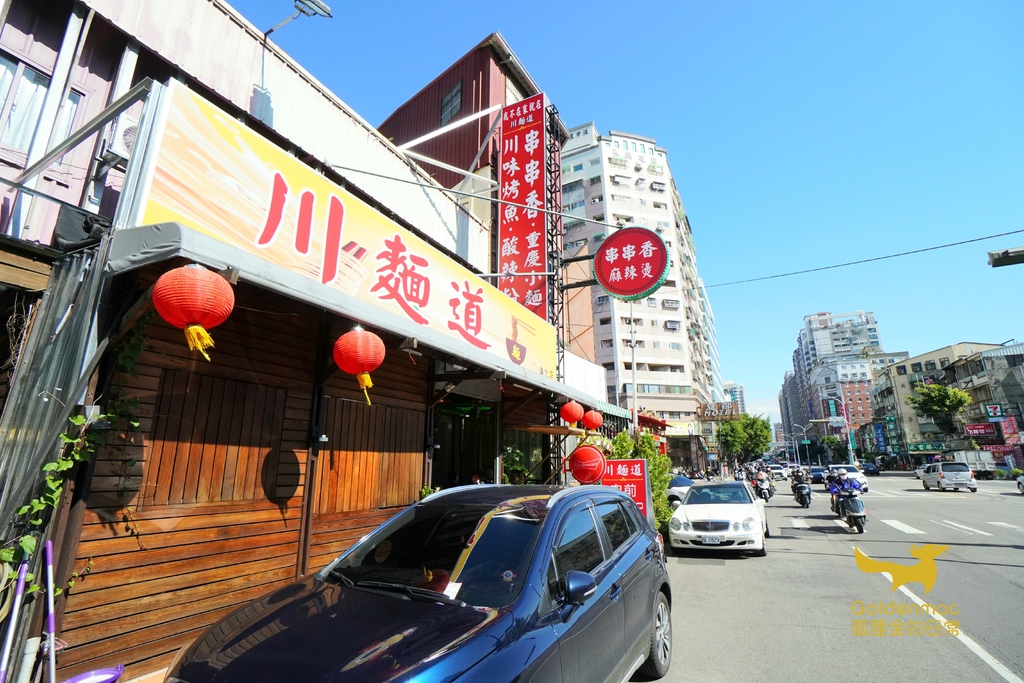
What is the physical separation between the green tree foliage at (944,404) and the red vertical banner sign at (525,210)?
60887 mm

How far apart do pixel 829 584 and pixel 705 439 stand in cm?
5353

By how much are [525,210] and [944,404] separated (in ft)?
203

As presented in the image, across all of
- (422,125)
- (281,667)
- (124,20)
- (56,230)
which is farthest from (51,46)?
(422,125)

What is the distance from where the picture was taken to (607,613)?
10.2 ft

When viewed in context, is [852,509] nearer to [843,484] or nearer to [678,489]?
[843,484]

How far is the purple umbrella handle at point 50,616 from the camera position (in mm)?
3104

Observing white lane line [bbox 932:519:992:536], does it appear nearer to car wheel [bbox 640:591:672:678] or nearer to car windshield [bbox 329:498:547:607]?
car wheel [bbox 640:591:672:678]

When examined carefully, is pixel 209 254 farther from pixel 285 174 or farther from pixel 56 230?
pixel 285 174

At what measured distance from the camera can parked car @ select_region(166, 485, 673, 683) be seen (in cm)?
197

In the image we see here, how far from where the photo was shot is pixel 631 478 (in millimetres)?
9398

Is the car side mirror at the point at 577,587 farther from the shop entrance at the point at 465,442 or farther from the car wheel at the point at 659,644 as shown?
the shop entrance at the point at 465,442

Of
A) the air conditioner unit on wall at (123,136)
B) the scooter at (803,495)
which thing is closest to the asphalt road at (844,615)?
the scooter at (803,495)

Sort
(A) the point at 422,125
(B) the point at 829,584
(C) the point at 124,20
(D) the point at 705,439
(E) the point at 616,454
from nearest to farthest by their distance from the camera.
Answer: (C) the point at 124,20, (B) the point at 829,584, (E) the point at 616,454, (A) the point at 422,125, (D) the point at 705,439

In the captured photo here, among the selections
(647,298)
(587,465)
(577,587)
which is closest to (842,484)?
(587,465)
